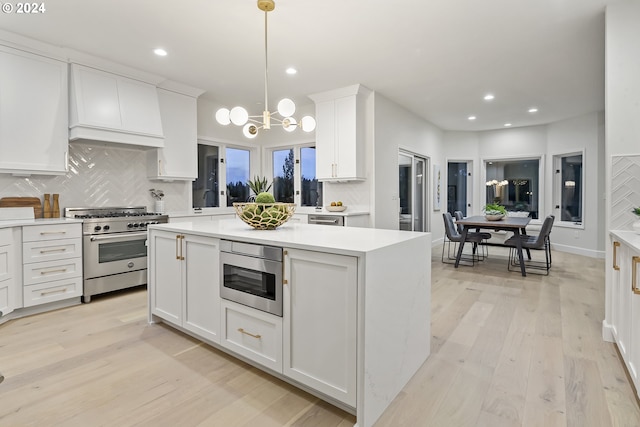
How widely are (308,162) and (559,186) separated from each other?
17.6 feet

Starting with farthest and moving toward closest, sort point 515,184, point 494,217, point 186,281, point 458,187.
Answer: point 458,187 < point 515,184 < point 494,217 < point 186,281

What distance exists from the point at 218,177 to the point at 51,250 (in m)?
2.77

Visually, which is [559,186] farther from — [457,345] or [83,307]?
[83,307]

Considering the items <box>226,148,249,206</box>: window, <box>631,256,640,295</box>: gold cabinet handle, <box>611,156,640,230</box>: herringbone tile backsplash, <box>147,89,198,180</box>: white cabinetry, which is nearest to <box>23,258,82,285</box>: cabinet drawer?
<box>147,89,198,180</box>: white cabinetry

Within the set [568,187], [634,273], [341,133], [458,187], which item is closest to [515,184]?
[568,187]

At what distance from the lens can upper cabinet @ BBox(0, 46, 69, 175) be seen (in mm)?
3188

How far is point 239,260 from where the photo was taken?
6.95 ft

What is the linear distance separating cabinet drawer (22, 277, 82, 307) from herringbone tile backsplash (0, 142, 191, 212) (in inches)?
39.6

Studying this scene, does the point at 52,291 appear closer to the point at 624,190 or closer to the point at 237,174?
the point at 237,174

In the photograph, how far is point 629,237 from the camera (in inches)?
86.7

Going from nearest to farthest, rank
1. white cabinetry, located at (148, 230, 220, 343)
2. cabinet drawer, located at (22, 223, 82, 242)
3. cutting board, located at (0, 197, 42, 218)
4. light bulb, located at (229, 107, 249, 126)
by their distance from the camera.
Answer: white cabinetry, located at (148, 230, 220, 343) < light bulb, located at (229, 107, 249, 126) < cabinet drawer, located at (22, 223, 82, 242) < cutting board, located at (0, 197, 42, 218)

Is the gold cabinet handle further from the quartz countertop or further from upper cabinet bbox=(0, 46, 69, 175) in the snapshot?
upper cabinet bbox=(0, 46, 69, 175)

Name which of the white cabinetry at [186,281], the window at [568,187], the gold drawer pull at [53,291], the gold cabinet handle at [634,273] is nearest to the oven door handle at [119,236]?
the gold drawer pull at [53,291]

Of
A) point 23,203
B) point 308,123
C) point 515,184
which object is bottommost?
point 23,203
